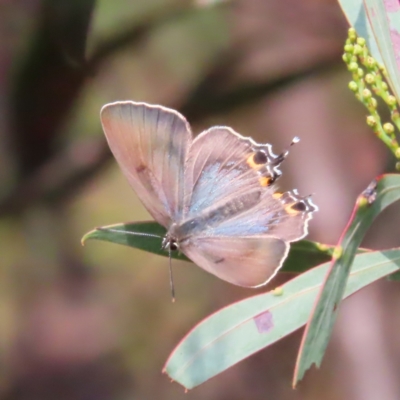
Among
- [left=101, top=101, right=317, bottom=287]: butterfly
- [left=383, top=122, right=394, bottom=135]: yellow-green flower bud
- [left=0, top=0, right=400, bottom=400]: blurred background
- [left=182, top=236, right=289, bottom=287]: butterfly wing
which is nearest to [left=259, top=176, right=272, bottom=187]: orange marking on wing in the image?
[left=101, top=101, right=317, bottom=287]: butterfly

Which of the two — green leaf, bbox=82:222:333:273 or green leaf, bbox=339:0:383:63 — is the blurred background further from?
green leaf, bbox=339:0:383:63

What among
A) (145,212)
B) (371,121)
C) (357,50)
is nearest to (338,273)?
(371,121)

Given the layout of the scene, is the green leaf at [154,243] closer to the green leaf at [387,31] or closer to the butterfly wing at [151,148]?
the butterfly wing at [151,148]

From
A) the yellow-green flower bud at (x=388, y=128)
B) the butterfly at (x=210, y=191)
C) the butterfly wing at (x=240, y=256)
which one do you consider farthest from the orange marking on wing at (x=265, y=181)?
the yellow-green flower bud at (x=388, y=128)

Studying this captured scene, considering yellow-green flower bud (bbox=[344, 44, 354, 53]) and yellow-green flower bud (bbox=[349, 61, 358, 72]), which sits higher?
yellow-green flower bud (bbox=[344, 44, 354, 53])

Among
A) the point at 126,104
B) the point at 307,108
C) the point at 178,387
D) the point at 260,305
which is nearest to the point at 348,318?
the point at 178,387

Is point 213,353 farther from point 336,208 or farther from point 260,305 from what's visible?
point 336,208

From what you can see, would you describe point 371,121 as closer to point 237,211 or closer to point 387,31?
point 387,31
